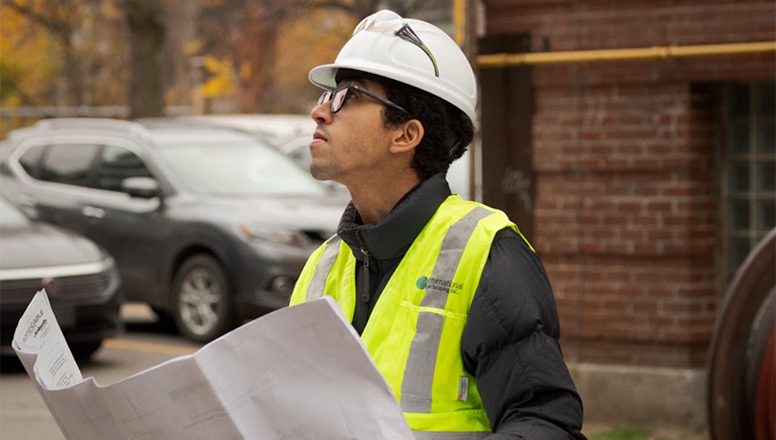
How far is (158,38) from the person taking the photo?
2458cm

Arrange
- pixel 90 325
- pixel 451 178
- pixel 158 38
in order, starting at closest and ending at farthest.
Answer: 1. pixel 90 325
2. pixel 451 178
3. pixel 158 38

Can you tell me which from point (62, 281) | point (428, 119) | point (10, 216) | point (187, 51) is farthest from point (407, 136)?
point (187, 51)

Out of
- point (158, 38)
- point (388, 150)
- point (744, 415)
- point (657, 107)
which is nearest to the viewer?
point (388, 150)

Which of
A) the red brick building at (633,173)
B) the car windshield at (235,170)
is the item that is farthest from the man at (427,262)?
the car windshield at (235,170)

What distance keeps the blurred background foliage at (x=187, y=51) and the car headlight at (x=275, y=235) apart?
19594 millimetres

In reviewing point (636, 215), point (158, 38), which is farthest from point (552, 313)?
point (158, 38)

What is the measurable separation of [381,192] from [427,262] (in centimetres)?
21

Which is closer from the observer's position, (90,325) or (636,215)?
(636,215)

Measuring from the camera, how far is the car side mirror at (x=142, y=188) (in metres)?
12.8

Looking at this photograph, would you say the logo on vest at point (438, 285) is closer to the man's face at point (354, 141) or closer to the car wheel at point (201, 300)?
the man's face at point (354, 141)

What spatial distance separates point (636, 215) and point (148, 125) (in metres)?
6.44

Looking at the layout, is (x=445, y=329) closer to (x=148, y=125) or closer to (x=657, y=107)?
(x=657, y=107)

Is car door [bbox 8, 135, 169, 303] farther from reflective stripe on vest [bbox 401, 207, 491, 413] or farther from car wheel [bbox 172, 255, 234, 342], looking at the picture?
reflective stripe on vest [bbox 401, 207, 491, 413]

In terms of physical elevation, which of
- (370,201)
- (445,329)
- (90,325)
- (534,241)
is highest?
(370,201)
